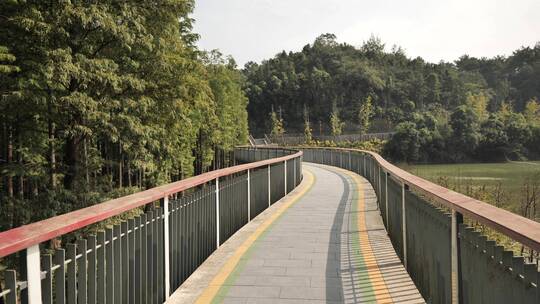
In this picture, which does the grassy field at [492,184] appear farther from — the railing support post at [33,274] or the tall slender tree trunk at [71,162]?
the railing support post at [33,274]

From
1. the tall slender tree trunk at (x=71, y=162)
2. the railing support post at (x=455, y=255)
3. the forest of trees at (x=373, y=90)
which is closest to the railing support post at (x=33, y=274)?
the railing support post at (x=455, y=255)

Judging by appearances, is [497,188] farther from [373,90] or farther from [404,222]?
[373,90]

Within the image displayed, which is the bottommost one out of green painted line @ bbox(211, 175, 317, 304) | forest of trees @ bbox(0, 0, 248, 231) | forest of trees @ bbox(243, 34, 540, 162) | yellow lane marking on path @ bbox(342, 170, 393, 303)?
yellow lane marking on path @ bbox(342, 170, 393, 303)

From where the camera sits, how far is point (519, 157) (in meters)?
87.2

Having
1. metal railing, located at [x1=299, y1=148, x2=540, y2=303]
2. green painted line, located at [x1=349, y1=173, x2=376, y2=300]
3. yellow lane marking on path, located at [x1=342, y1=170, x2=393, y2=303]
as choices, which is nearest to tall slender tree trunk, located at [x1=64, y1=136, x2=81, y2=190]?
green painted line, located at [x1=349, y1=173, x2=376, y2=300]

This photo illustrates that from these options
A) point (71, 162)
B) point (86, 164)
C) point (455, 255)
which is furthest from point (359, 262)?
point (86, 164)

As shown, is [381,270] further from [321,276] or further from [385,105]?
[385,105]

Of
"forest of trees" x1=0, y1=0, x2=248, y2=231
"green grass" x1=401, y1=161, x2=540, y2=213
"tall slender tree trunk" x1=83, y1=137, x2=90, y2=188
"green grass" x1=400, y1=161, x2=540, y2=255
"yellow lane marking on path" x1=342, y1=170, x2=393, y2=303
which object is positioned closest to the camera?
"yellow lane marking on path" x1=342, y1=170, x2=393, y2=303

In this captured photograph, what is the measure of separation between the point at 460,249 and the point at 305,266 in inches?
131

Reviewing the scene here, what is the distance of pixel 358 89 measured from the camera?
155 meters

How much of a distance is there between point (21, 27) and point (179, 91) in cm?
766

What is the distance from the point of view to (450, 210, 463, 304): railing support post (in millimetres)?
4062

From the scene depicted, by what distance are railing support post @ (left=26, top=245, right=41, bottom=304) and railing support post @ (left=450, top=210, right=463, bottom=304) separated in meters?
3.10

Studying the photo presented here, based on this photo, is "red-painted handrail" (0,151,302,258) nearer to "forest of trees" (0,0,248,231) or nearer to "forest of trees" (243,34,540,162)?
"forest of trees" (0,0,248,231)
